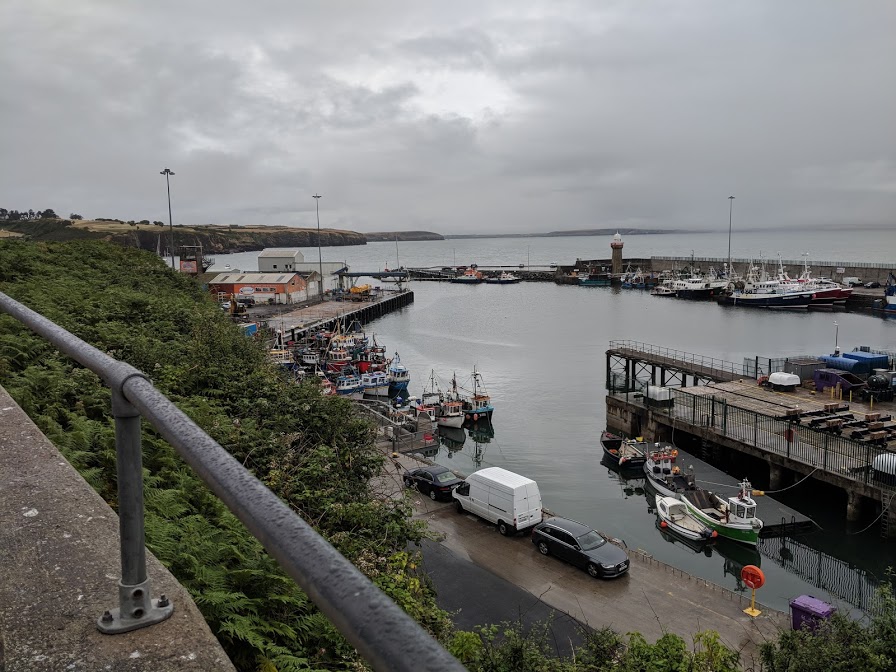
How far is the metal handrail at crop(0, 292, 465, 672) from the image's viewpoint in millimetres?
971

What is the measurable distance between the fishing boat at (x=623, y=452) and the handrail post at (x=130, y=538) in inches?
1142

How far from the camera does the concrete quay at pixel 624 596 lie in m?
14.7

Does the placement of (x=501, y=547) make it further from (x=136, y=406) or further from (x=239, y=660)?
(x=136, y=406)

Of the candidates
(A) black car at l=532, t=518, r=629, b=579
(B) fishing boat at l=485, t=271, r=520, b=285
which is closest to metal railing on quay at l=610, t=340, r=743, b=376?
(A) black car at l=532, t=518, r=629, b=579

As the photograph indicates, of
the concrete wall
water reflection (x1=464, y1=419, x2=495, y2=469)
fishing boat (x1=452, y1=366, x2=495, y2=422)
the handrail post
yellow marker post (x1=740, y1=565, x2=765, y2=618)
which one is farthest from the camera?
the concrete wall

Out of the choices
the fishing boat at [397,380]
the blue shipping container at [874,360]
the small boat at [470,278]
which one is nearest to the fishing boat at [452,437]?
the fishing boat at [397,380]

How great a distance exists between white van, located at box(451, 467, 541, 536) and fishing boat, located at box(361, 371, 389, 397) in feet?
77.1

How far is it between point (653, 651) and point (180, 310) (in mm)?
17246

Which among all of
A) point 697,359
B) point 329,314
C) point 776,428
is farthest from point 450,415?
point 329,314

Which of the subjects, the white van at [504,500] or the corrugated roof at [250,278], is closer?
the white van at [504,500]

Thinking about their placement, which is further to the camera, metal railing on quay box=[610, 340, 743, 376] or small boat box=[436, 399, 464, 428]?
metal railing on quay box=[610, 340, 743, 376]

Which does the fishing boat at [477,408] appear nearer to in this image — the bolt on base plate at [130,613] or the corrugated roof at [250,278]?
the bolt on base plate at [130,613]

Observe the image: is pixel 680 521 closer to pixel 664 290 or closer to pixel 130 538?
pixel 130 538

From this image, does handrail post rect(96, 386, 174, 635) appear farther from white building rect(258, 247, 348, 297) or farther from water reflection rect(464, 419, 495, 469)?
white building rect(258, 247, 348, 297)
